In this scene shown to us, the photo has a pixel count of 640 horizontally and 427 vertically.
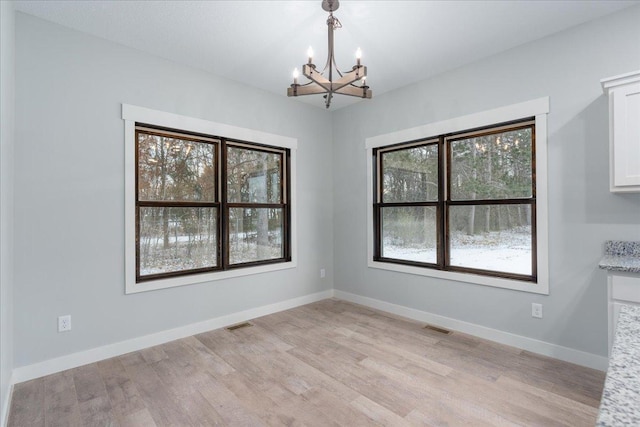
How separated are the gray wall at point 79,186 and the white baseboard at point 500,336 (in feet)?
7.02

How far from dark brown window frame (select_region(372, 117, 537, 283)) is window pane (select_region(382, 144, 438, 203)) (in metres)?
0.06

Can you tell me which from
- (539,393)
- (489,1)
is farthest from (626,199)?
(489,1)

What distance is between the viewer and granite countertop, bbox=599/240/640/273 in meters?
2.11

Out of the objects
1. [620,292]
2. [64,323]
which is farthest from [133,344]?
[620,292]

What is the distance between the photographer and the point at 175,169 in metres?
3.34

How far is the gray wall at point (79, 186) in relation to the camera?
2.48 m

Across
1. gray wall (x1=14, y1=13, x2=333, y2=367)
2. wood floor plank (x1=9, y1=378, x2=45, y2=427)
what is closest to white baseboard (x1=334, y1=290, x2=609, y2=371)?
gray wall (x1=14, y1=13, x2=333, y2=367)

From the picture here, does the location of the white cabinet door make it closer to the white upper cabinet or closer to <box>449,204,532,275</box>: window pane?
the white upper cabinet

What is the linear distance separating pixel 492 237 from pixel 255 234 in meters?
2.68

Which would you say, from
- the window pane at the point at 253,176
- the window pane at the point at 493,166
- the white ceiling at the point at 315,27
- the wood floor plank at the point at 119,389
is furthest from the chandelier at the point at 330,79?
the wood floor plank at the point at 119,389

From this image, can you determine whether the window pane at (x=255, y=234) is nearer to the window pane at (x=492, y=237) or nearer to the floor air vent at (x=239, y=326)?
the floor air vent at (x=239, y=326)

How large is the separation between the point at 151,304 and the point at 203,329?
2.03 feet

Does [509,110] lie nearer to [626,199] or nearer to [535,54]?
[535,54]

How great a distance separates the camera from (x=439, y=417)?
2.02 m
